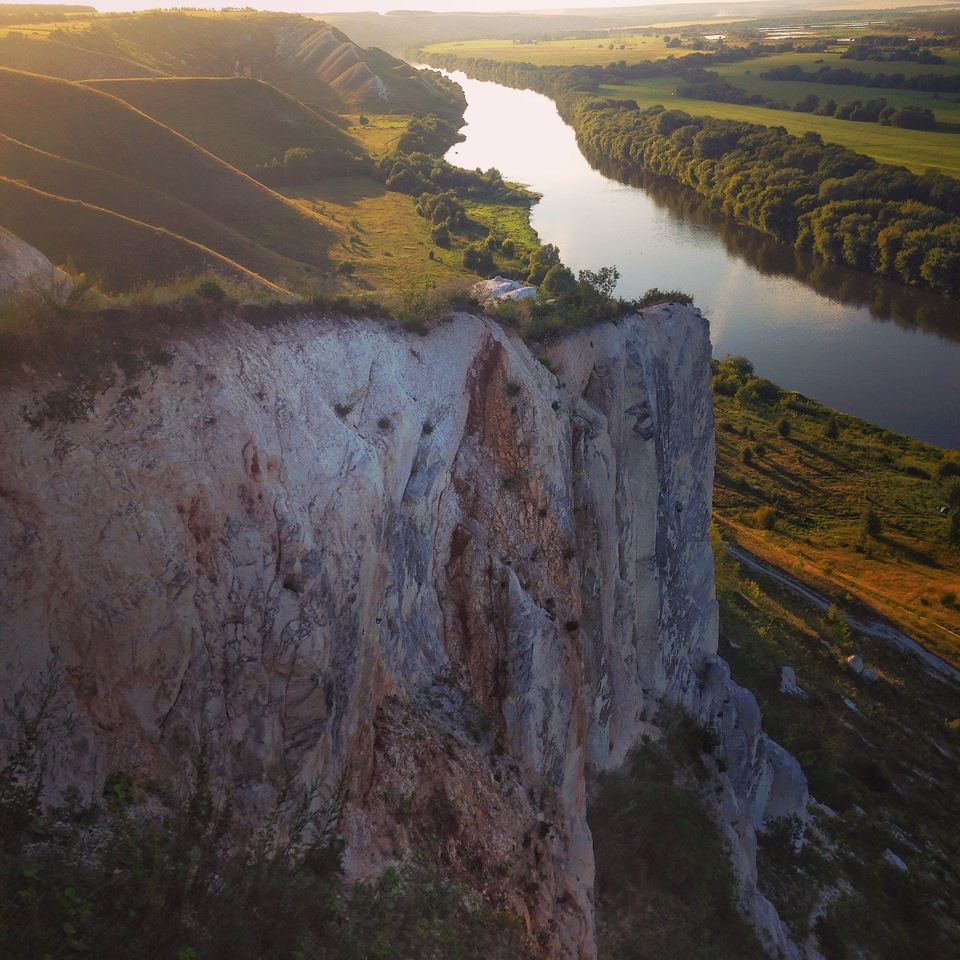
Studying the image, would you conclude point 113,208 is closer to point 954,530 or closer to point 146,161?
point 146,161

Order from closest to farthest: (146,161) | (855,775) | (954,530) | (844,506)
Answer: (855,775), (146,161), (954,530), (844,506)

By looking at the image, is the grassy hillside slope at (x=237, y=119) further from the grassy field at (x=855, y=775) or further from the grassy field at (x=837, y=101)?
the grassy field at (x=837, y=101)

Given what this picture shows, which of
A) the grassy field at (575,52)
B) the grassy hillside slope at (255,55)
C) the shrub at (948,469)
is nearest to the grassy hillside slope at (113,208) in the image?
the shrub at (948,469)

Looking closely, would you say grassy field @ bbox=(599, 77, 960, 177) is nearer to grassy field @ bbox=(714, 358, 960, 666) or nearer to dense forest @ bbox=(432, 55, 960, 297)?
dense forest @ bbox=(432, 55, 960, 297)

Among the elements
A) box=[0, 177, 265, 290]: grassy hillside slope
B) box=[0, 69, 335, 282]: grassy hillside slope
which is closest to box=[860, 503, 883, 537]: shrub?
box=[0, 69, 335, 282]: grassy hillside slope

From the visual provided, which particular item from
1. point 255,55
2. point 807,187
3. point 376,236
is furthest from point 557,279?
point 255,55

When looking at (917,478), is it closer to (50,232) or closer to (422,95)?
(50,232)
